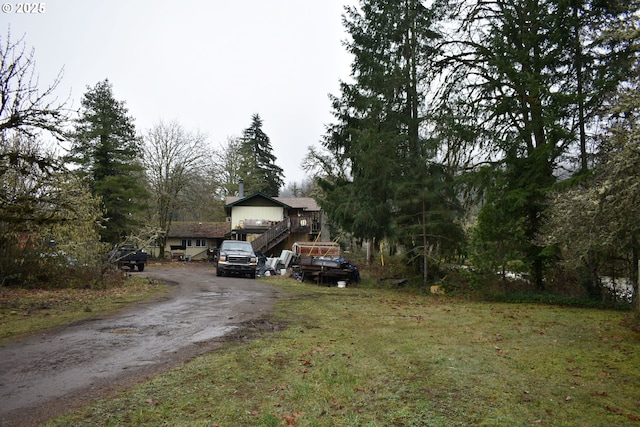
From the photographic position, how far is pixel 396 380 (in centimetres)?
569

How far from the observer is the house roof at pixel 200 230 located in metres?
45.2

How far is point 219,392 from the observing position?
16.7 feet

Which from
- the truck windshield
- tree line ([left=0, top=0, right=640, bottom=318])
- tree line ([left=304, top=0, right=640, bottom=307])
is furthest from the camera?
the truck windshield

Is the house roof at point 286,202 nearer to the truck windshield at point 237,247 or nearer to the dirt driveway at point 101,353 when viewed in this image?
the truck windshield at point 237,247

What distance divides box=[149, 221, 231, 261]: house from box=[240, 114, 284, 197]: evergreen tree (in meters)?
8.44

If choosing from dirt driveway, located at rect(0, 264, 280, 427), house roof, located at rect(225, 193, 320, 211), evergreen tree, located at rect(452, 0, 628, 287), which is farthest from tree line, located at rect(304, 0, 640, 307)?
house roof, located at rect(225, 193, 320, 211)

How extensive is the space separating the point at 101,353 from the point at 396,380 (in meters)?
4.83

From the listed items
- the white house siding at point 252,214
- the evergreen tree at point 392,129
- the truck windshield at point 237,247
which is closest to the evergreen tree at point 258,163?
the white house siding at point 252,214

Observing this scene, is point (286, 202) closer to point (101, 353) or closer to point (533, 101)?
point (533, 101)

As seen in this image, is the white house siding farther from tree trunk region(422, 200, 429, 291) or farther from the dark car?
tree trunk region(422, 200, 429, 291)

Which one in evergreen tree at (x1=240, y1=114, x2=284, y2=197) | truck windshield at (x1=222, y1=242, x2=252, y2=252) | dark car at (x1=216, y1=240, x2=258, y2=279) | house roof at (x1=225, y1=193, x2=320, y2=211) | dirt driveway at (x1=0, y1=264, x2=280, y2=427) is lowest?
dirt driveway at (x1=0, y1=264, x2=280, y2=427)

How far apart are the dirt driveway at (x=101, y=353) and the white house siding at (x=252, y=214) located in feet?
96.5

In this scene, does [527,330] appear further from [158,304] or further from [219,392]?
[158,304]

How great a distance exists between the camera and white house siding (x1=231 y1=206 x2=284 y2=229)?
4184 cm
